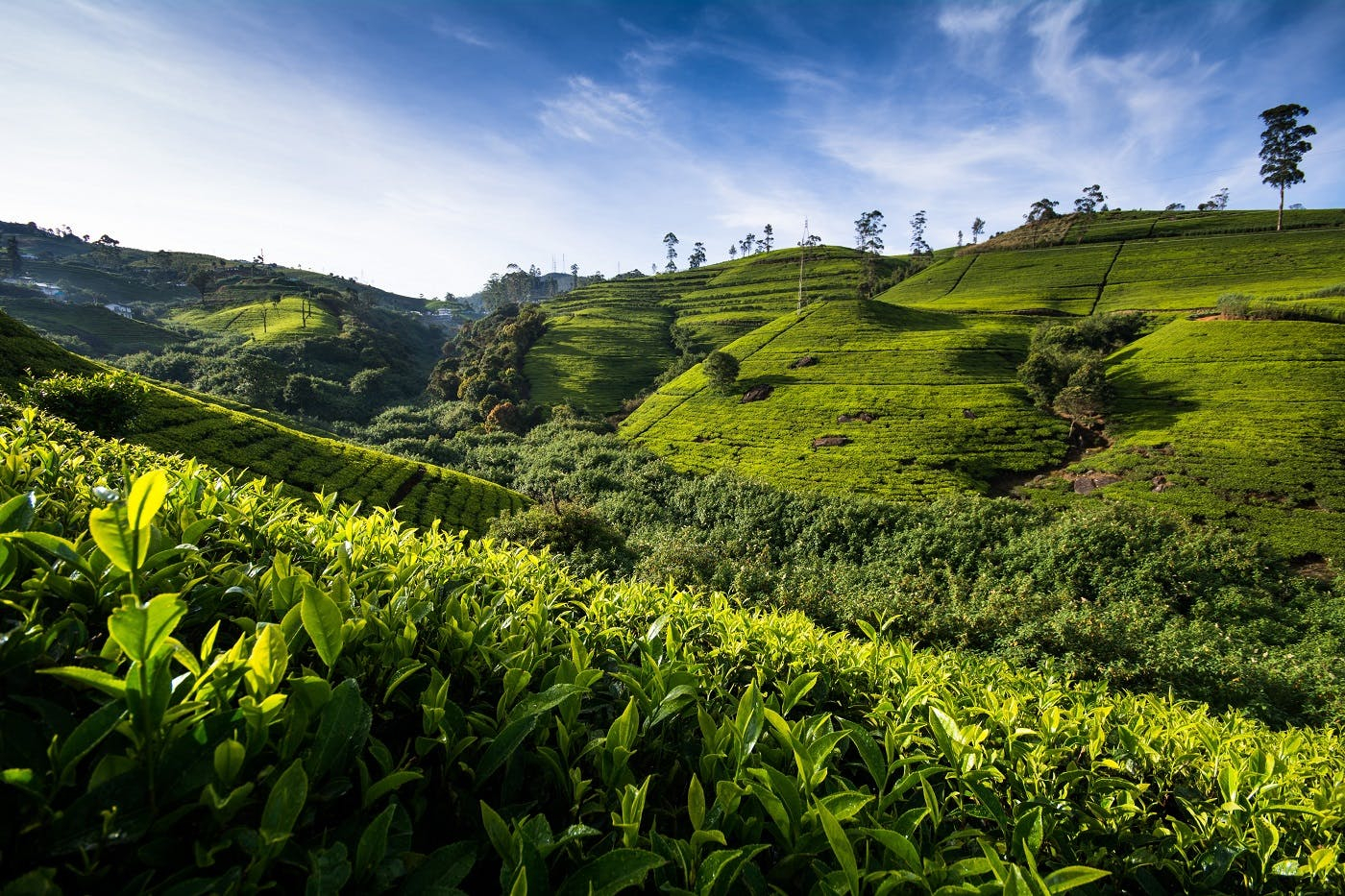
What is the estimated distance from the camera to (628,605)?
10.5 feet

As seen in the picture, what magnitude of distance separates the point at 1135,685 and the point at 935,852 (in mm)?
13644

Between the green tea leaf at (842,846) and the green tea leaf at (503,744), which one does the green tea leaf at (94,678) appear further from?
the green tea leaf at (842,846)

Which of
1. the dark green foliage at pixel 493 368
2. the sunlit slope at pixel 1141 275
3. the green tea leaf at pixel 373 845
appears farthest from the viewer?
the dark green foliage at pixel 493 368

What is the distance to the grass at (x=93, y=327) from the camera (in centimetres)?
6288

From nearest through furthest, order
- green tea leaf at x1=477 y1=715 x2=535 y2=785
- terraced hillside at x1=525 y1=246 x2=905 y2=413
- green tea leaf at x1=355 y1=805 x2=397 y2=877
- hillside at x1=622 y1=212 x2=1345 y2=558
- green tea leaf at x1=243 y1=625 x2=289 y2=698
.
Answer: green tea leaf at x1=355 y1=805 x2=397 y2=877 → green tea leaf at x1=243 y1=625 x2=289 y2=698 → green tea leaf at x1=477 y1=715 x2=535 y2=785 → hillside at x1=622 y1=212 x2=1345 y2=558 → terraced hillside at x1=525 y1=246 x2=905 y2=413

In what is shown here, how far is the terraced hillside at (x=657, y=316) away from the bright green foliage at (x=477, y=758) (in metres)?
48.0

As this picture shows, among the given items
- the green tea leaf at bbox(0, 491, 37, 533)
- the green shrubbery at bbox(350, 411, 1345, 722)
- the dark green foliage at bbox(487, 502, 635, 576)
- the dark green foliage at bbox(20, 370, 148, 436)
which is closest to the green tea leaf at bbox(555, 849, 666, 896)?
the green tea leaf at bbox(0, 491, 37, 533)

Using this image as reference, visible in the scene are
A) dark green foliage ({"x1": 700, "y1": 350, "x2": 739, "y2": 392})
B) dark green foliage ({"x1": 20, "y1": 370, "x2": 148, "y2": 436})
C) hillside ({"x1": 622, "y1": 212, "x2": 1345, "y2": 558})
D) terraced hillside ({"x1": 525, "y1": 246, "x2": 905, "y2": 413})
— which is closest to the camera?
dark green foliage ({"x1": 20, "y1": 370, "x2": 148, "y2": 436})

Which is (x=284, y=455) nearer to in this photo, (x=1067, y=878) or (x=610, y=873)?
(x=610, y=873)

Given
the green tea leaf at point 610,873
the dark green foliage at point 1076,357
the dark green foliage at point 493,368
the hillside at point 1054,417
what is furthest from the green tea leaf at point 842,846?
the dark green foliage at point 493,368

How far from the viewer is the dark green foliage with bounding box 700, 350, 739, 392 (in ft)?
132

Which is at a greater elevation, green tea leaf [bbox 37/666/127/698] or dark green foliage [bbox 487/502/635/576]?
green tea leaf [bbox 37/666/127/698]

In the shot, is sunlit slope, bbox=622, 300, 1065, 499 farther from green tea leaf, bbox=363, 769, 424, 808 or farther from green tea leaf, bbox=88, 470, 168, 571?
green tea leaf, bbox=88, 470, 168, 571

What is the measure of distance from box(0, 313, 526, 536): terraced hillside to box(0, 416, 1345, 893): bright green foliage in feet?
58.3
